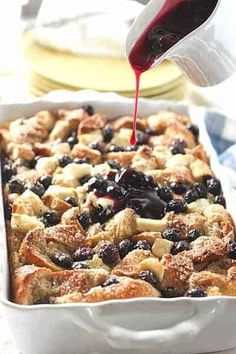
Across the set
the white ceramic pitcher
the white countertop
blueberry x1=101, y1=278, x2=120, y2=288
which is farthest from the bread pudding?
the white ceramic pitcher

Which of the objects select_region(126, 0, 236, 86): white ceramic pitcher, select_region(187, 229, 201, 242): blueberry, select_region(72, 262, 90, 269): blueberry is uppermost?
select_region(126, 0, 236, 86): white ceramic pitcher

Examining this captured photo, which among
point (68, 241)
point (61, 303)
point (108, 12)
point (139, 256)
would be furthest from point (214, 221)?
point (108, 12)

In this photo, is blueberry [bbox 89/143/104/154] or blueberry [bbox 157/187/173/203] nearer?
blueberry [bbox 157/187/173/203]

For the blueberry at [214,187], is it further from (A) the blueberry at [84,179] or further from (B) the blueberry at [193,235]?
(A) the blueberry at [84,179]

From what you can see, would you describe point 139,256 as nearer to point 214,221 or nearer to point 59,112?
point 214,221

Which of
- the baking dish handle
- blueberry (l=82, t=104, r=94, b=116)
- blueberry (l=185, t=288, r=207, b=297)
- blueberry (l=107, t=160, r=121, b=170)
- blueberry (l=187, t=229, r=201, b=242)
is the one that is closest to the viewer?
the baking dish handle

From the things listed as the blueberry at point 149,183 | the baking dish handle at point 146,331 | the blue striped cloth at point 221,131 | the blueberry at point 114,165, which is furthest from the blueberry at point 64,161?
the baking dish handle at point 146,331

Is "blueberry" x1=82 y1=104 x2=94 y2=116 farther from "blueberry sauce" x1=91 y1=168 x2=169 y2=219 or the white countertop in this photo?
the white countertop
